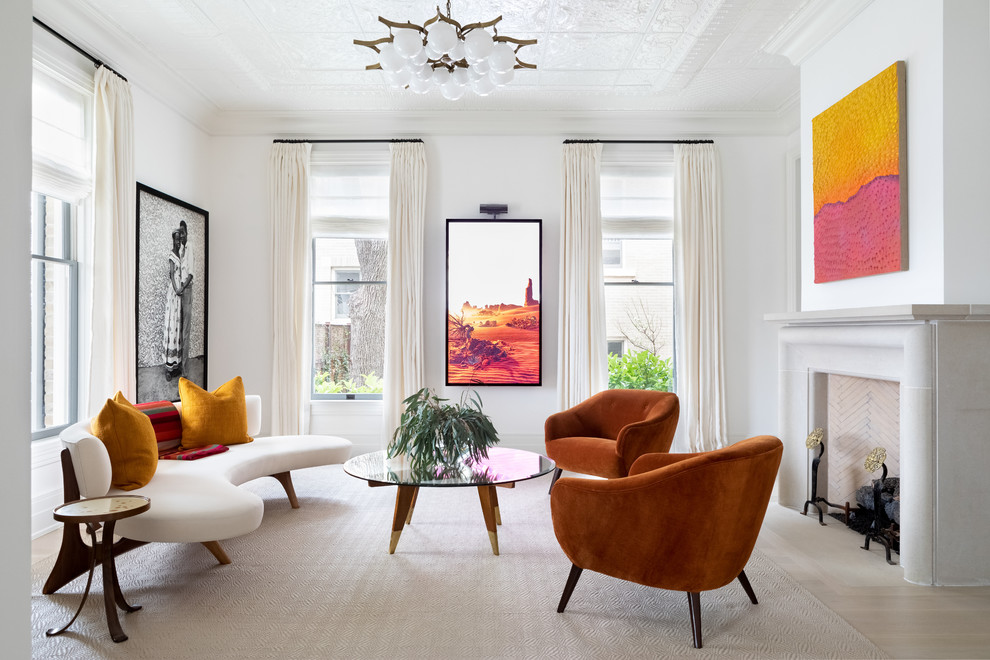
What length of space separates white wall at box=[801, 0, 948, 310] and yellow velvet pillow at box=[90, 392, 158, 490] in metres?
4.12

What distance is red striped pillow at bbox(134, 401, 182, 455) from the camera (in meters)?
4.06

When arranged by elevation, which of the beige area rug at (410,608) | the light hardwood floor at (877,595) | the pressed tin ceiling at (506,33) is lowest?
the light hardwood floor at (877,595)

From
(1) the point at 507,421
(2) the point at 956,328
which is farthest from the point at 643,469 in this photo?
(1) the point at 507,421

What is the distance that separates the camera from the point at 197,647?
2.39 metres

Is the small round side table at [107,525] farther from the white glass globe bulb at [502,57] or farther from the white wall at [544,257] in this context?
the white wall at [544,257]

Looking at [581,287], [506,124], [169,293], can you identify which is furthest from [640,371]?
[169,293]

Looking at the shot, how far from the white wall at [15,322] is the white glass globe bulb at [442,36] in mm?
2345

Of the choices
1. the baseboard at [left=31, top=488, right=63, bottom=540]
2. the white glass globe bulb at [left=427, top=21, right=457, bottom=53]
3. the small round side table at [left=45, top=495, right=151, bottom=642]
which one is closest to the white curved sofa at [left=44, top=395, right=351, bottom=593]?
the small round side table at [left=45, top=495, right=151, bottom=642]

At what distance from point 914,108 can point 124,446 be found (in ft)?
14.7

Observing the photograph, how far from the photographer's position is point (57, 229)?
13.3 feet

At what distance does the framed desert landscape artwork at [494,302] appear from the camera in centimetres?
592

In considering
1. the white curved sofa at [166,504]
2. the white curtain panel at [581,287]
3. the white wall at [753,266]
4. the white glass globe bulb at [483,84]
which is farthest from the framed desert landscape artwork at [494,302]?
the white curved sofa at [166,504]

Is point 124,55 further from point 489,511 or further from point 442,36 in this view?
point 489,511

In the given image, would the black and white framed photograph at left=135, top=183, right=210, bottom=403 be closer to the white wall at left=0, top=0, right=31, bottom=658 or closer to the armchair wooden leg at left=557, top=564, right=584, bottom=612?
the armchair wooden leg at left=557, top=564, right=584, bottom=612
